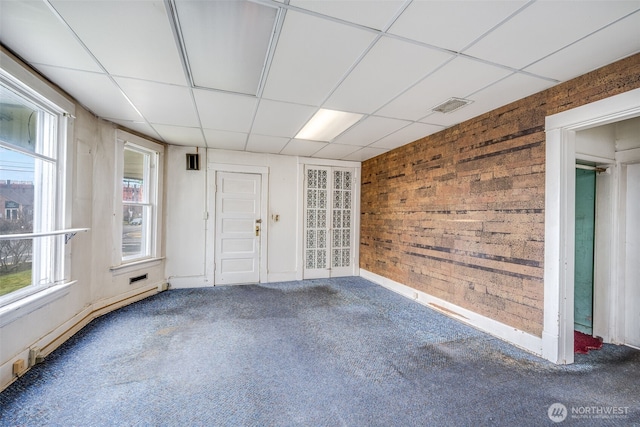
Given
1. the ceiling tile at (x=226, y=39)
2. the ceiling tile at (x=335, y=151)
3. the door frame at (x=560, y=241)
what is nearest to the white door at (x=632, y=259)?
the door frame at (x=560, y=241)

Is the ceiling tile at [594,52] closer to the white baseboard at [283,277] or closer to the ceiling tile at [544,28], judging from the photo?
the ceiling tile at [544,28]

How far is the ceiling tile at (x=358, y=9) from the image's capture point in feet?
5.08

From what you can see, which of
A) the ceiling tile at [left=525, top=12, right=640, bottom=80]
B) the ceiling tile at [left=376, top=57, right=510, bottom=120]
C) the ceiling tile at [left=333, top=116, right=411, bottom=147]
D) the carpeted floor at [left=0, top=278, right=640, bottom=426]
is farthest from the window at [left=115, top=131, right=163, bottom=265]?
the ceiling tile at [left=525, top=12, right=640, bottom=80]

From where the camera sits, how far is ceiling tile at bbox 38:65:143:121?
2.39 m

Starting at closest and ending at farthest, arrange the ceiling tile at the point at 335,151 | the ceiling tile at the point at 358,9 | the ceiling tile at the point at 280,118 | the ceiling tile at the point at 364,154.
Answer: the ceiling tile at the point at 358,9, the ceiling tile at the point at 280,118, the ceiling tile at the point at 335,151, the ceiling tile at the point at 364,154

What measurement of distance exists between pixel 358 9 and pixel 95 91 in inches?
108

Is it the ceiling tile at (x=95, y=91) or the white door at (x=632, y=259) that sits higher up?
the ceiling tile at (x=95, y=91)

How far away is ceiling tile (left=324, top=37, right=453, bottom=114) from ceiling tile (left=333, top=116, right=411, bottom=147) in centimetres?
49

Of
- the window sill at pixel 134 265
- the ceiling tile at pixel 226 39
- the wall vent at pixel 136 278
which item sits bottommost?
the wall vent at pixel 136 278

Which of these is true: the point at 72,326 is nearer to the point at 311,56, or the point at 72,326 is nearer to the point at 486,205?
the point at 311,56

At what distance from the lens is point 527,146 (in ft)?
8.90

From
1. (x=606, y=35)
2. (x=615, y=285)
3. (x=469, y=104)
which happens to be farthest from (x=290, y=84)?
(x=615, y=285)

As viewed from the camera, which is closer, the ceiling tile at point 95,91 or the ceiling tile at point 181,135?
the ceiling tile at point 95,91

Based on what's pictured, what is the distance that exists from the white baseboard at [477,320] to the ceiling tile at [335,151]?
2.51m
